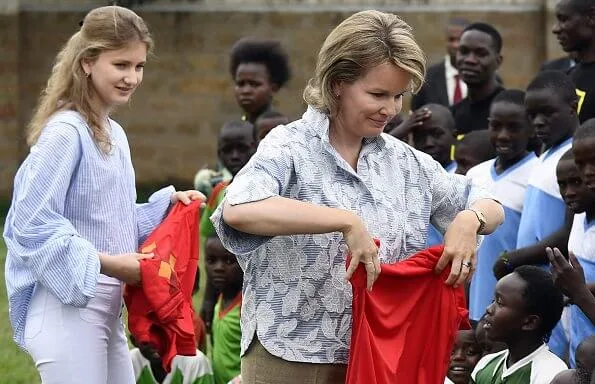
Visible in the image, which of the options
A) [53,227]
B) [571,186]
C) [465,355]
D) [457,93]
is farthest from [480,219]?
[457,93]

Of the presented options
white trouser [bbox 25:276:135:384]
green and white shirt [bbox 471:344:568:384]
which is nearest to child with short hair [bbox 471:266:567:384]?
green and white shirt [bbox 471:344:568:384]

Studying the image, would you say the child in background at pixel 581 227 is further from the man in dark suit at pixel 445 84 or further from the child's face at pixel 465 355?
the man in dark suit at pixel 445 84

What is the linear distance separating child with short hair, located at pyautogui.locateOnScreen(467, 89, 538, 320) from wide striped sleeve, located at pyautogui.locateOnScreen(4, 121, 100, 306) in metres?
2.59

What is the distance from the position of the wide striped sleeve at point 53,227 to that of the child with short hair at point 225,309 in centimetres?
217

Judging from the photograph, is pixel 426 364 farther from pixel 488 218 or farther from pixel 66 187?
pixel 66 187

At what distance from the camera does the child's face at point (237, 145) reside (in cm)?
832

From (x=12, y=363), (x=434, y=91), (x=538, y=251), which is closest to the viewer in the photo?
(x=538, y=251)

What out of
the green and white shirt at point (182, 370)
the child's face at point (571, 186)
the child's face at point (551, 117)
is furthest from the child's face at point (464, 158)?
the green and white shirt at point (182, 370)

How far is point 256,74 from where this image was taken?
8.94 meters

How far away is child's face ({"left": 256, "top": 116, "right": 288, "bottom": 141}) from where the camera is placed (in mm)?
8391

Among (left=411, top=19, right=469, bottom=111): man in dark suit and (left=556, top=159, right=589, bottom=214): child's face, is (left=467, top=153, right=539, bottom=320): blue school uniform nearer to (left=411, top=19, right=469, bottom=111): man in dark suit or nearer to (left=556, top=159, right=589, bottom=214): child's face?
(left=556, top=159, right=589, bottom=214): child's face

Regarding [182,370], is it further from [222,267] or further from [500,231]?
[500,231]

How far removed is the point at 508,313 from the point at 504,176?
1.49 m

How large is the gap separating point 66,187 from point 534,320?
2.03 m
